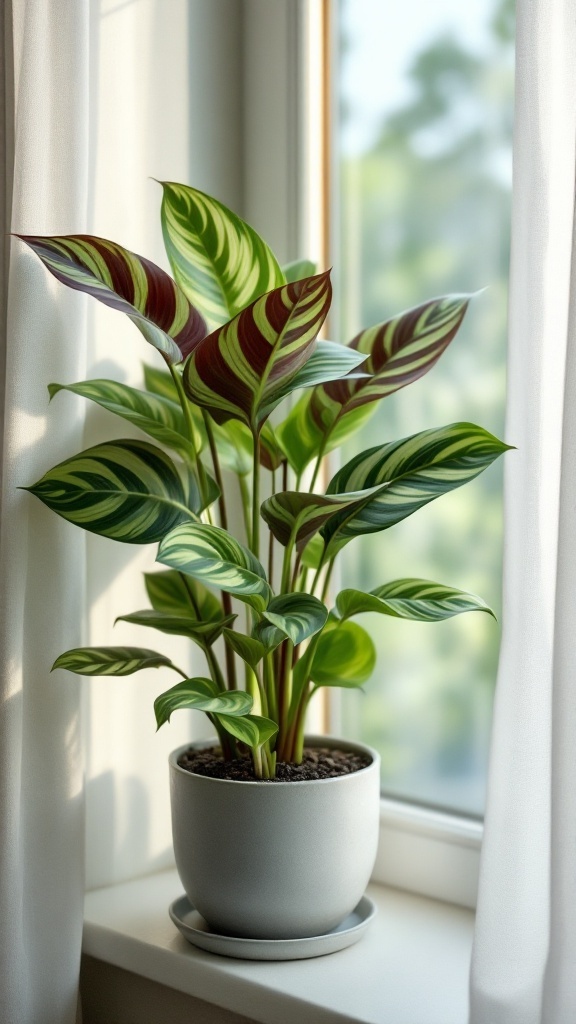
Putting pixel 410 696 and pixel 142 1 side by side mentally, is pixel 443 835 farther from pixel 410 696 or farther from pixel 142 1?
pixel 142 1

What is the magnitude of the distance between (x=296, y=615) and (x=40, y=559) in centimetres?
33

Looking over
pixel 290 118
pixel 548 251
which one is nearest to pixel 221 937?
pixel 548 251

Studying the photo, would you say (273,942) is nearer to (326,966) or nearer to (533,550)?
(326,966)

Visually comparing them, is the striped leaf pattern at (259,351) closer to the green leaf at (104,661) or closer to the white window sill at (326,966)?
the green leaf at (104,661)

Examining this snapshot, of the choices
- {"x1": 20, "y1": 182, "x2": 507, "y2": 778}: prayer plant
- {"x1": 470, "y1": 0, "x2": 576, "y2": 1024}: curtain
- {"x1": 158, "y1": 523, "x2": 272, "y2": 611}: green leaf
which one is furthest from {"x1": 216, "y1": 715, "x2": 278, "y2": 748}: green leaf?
{"x1": 470, "y1": 0, "x2": 576, "y2": 1024}: curtain

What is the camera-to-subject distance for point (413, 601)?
38.3 inches

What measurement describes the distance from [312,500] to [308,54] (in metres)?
0.73

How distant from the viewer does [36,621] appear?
106 cm

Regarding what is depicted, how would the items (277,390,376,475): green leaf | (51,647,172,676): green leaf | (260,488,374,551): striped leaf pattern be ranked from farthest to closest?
(277,390,376,475): green leaf → (51,647,172,676): green leaf → (260,488,374,551): striped leaf pattern

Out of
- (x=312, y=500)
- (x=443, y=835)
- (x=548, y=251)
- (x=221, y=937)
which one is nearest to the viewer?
(x=548, y=251)

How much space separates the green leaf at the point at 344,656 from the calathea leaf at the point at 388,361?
0.20m

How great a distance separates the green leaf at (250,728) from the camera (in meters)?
0.92

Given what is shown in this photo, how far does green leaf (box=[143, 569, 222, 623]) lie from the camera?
1.19m

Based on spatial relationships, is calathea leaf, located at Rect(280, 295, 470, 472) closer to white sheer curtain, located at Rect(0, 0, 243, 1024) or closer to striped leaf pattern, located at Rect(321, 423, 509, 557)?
striped leaf pattern, located at Rect(321, 423, 509, 557)
